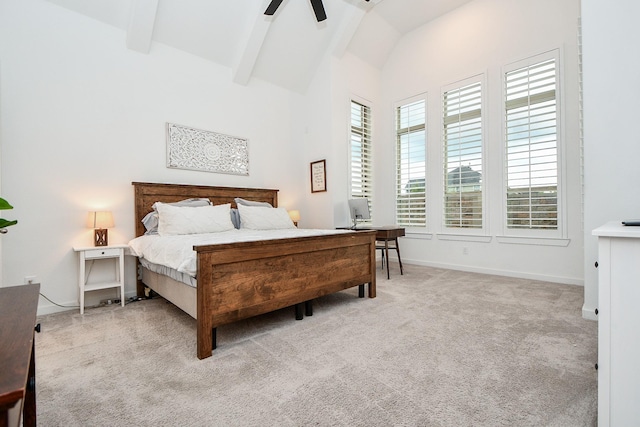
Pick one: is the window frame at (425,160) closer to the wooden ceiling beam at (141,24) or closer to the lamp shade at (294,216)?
the lamp shade at (294,216)

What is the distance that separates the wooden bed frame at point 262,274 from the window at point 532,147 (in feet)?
7.71

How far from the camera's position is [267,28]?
4125 mm

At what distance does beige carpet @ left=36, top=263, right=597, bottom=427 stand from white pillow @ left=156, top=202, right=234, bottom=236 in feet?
2.80

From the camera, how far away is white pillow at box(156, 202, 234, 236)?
3206 millimetres

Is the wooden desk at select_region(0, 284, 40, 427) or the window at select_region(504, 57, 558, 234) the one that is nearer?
the wooden desk at select_region(0, 284, 40, 427)

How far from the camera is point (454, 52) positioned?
15.5 feet

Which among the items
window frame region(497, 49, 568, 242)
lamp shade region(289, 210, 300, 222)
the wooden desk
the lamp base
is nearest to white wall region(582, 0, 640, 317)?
window frame region(497, 49, 568, 242)

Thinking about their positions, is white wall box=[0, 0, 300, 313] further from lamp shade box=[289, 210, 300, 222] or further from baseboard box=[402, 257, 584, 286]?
baseboard box=[402, 257, 584, 286]

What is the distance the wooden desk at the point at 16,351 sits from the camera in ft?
1.70

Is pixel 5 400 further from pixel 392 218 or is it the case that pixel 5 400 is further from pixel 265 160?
pixel 392 218

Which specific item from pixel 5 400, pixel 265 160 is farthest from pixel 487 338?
pixel 265 160

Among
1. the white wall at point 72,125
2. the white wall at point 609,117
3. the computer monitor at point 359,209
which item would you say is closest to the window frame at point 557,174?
the white wall at point 609,117

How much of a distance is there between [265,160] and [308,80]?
Result: 1.61m

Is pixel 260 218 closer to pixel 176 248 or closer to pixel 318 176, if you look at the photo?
pixel 318 176
